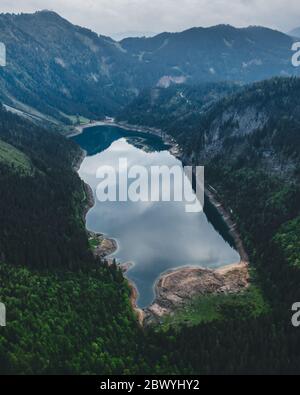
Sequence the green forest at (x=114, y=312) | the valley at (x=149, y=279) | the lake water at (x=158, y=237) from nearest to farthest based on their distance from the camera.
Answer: the green forest at (x=114, y=312), the valley at (x=149, y=279), the lake water at (x=158, y=237)

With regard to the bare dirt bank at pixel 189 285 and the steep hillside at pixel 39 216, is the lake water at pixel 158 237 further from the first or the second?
the steep hillside at pixel 39 216

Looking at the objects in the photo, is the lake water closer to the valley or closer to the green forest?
the valley

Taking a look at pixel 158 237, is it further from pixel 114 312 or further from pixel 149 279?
pixel 114 312

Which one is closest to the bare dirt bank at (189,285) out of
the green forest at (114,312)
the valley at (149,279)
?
the valley at (149,279)

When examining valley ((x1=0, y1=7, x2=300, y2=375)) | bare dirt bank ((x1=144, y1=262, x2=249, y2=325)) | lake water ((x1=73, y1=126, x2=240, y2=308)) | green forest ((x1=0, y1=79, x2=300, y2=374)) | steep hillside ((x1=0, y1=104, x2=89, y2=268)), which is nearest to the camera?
green forest ((x1=0, y1=79, x2=300, y2=374))

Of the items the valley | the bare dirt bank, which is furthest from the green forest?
the bare dirt bank

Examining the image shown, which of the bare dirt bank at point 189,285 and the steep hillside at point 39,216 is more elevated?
the steep hillside at point 39,216

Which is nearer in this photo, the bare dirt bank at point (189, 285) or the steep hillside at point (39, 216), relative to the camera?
the bare dirt bank at point (189, 285)

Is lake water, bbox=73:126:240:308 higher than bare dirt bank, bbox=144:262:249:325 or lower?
higher

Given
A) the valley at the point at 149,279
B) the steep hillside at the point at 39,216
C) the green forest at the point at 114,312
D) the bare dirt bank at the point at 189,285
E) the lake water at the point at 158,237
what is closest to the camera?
the green forest at the point at 114,312

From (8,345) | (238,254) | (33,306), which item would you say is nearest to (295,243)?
(238,254)

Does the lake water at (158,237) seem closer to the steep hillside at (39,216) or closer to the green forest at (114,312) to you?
the green forest at (114,312)
